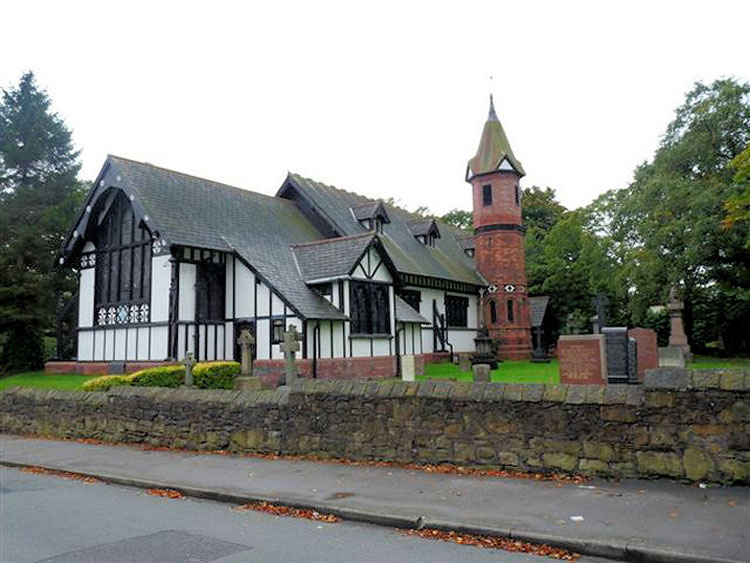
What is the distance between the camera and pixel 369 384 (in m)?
10.4

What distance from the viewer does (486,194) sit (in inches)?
1570

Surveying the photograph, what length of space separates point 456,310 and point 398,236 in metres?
5.82

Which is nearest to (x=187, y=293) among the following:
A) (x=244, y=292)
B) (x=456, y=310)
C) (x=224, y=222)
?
(x=244, y=292)

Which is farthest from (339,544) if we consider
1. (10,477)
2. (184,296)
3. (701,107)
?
(701,107)

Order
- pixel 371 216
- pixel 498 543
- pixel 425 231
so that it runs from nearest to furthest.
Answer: pixel 498 543 → pixel 371 216 → pixel 425 231

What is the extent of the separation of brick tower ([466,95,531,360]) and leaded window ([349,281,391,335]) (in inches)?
554

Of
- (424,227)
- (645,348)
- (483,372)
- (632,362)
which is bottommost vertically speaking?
(483,372)

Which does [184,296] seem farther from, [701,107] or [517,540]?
[701,107]

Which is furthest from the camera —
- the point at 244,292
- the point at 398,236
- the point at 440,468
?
the point at 398,236

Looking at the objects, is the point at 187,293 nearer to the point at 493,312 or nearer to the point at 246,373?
the point at 246,373

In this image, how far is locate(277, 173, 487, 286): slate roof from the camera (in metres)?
32.4

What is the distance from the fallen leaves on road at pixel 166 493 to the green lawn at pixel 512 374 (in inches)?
483

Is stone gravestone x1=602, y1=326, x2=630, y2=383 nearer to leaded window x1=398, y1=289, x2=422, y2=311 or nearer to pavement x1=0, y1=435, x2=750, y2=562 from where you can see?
pavement x1=0, y1=435, x2=750, y2=562

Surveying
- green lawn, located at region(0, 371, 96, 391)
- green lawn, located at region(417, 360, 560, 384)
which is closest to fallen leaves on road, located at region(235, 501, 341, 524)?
green lawn, located at region(0, 371, 96, 391)
